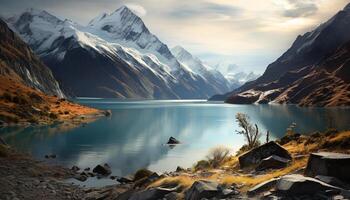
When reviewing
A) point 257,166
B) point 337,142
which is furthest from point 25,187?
point 337,142

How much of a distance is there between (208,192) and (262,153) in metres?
12.2

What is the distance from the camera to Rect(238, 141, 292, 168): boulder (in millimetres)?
34062

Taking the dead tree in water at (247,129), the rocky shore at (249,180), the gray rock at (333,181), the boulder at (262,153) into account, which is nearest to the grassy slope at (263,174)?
the rocky shore at (249,180)

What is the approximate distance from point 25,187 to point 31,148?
169ft

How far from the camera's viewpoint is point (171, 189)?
28.5m

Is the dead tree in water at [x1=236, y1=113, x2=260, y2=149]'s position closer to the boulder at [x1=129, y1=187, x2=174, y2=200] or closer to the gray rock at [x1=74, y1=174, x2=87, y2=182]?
the gray rock at [x1=74, y1=174, x2=87, y2=182]

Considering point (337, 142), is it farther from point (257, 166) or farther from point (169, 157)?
point (169, 157)

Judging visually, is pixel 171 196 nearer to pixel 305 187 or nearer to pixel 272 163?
pixel 272 163

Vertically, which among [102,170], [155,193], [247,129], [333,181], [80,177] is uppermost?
[333,181]

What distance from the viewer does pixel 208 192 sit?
79.9ft

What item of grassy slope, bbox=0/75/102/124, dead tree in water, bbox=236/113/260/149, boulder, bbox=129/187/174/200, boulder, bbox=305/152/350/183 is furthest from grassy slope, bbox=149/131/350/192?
grassy slope, bbox=0/75/102/124

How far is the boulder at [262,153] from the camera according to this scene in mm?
34062

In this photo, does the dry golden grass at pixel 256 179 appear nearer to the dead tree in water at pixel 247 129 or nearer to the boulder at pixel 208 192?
the boulder at pixel 208 192

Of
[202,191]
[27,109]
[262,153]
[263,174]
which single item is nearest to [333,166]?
[263,174]
